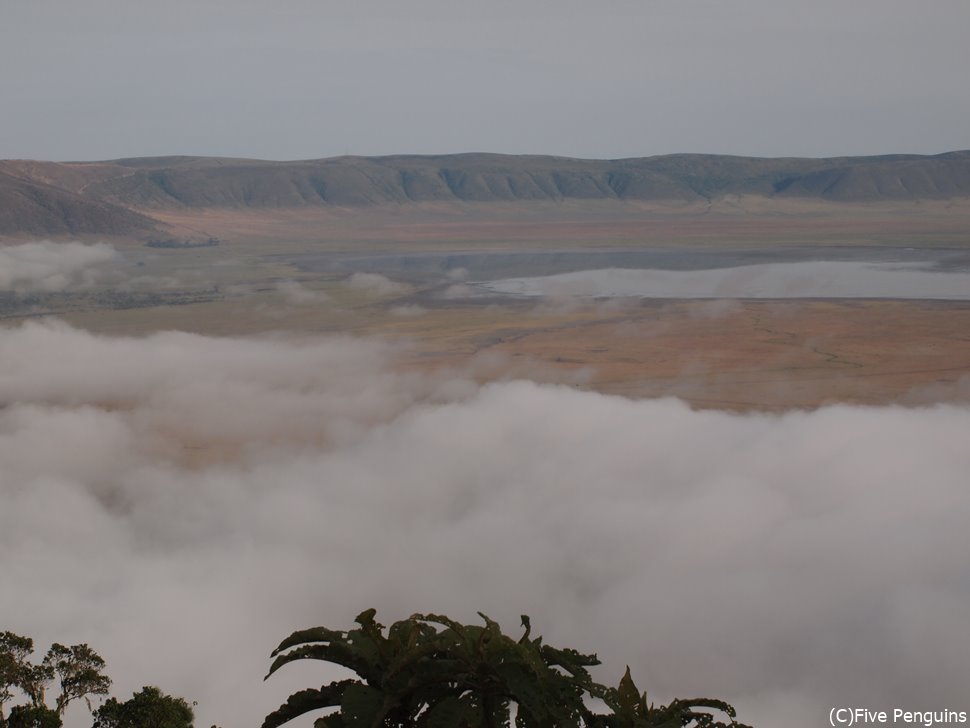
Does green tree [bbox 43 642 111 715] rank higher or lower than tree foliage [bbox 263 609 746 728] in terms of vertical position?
higher

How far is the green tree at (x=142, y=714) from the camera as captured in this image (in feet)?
53.7

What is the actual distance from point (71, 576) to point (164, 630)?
311 inches

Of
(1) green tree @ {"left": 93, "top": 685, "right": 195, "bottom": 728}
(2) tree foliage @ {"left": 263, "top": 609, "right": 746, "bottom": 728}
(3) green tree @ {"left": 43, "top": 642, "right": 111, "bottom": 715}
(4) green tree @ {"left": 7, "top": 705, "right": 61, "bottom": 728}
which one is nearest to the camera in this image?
(2) tree foliage @ {"left": 263, "top": 609, "right": 746, "bottom": 728}

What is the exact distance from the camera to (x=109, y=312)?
152 metres

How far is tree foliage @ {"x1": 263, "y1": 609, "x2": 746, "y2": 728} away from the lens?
10.3 meters

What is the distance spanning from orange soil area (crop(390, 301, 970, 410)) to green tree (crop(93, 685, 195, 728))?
6691cm

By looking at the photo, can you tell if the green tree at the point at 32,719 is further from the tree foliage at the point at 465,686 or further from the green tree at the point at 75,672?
the tree foliage at the point at 465,686

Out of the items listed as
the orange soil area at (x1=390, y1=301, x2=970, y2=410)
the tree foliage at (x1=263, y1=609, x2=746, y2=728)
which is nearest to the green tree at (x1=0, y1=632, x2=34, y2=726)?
the tree foliage at (x1=263, y1=609, x2=746, y2=728)

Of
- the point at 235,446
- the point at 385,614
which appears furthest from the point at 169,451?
the point at 385,614

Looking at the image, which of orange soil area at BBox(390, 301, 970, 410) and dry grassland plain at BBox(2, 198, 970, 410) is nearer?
orange soil area at BBox(390, 301, 970, 410)

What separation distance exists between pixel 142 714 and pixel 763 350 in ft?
305

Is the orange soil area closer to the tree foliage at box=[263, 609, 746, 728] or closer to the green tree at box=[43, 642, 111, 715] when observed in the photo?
the green tree at box=[43, 642, 111, 715]

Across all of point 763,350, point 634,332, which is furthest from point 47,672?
point 634,332

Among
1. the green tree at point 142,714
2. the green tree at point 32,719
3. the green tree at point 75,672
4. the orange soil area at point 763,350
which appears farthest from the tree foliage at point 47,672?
the orange soil area at point 763,350
